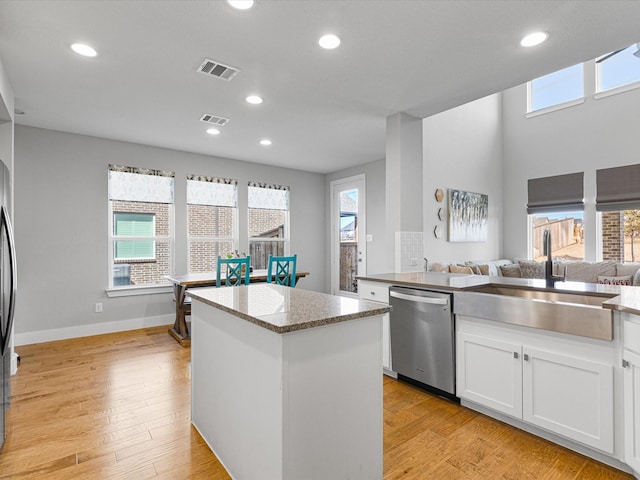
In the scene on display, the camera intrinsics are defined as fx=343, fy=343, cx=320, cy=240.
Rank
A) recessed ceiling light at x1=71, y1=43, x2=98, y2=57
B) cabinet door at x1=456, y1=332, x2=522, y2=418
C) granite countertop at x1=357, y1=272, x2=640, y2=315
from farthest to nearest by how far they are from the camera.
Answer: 1. recessed ceiling light at x1=71, y1=43, x2=98, y2=57
2. cabinet door at x1=456, y1=332, x2=522, y2=418
3. granite countertop at x1=357, y1=272, x2=640, y2=315

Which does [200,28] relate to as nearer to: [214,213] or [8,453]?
[8,453]

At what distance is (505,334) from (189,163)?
465 cm

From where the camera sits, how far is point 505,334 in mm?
2168

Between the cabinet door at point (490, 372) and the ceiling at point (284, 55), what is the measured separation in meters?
1.98

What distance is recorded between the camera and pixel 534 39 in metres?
2.25

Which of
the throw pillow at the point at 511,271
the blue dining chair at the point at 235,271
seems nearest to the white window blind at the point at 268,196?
the blue dining chair at the point at 235,271

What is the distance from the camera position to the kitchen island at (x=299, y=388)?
4.40 ft

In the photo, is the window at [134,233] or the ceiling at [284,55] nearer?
the ceiling at [284,55]

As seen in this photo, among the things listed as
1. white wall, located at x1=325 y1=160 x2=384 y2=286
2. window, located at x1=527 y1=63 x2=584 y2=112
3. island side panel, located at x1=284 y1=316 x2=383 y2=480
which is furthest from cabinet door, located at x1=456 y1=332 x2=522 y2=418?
window, located at x1=527 y1=63 x2=584 y2=112

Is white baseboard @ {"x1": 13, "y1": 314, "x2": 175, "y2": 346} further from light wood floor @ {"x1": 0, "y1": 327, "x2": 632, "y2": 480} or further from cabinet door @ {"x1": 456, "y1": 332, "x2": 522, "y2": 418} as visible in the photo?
cabinet door @ {"x1": 456, "y1": 332, "x2": 522, "y2": 418}

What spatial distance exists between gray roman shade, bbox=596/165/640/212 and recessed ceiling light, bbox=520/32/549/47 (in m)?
4.24

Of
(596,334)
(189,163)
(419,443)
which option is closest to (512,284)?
(596,334)

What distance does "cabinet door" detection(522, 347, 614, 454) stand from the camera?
1754 millimetres

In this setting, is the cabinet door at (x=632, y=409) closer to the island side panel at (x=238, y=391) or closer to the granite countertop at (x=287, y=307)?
the granite countertop at (x=287, y=307)
